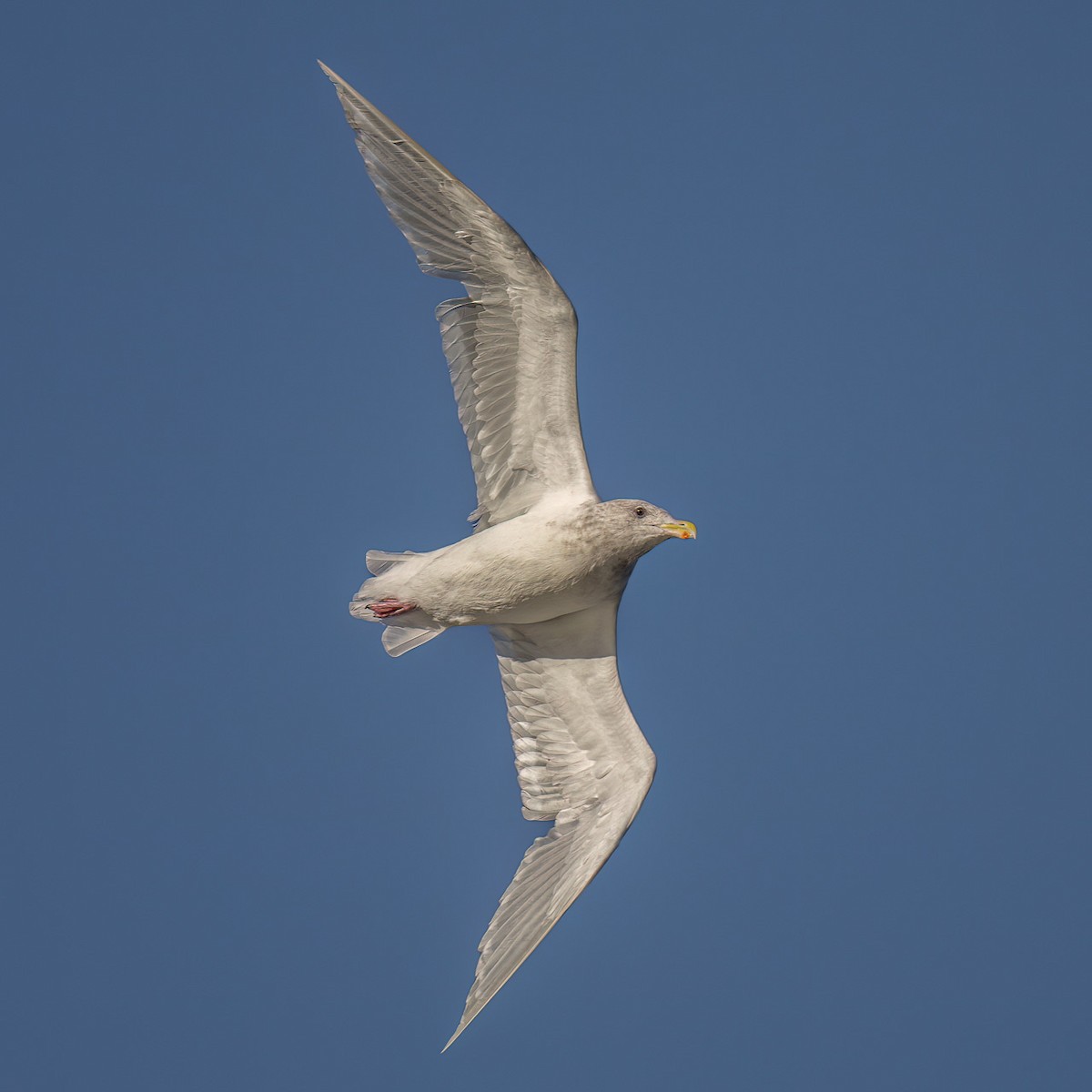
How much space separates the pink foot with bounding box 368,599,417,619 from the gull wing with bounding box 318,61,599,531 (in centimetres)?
79

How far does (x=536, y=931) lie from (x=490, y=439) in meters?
3.43

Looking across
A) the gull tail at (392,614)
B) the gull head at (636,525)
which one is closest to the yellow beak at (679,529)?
the gull head at (636,525)

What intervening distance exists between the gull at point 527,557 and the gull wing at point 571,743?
11 mm

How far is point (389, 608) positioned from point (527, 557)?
42.5 inches

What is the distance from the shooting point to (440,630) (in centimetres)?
1218

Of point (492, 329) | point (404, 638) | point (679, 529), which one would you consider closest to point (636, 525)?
point (679, 529)

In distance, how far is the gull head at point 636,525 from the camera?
37.7 ft

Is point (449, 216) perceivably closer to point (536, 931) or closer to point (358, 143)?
point (358, 143)

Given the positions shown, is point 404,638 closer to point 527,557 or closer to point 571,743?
point 527,557

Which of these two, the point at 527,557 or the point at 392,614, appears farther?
the point at 392,614

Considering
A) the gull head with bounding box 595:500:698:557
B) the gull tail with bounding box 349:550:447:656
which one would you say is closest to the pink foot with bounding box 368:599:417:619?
the gull tail with bounding box 349:550:447:656

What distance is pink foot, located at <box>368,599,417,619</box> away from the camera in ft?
38.9

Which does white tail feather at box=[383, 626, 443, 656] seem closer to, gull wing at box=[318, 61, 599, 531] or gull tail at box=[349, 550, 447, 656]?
gull tail at box=[349, 550, 447, 656]

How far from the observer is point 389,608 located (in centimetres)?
1188
